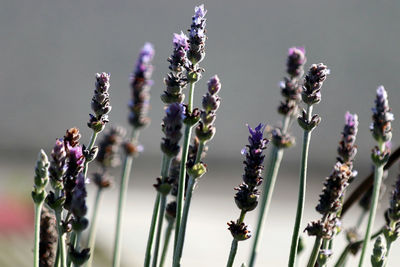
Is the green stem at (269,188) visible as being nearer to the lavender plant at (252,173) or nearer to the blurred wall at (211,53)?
the lavender plant at (252,173)

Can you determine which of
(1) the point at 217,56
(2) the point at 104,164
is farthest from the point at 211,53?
(2) the point at 104,164

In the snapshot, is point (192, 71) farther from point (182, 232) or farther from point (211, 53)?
point (211, 53)

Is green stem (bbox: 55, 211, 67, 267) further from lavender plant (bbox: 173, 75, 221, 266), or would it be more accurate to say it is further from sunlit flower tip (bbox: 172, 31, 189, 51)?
sunlit flower tip (bbox: 172, 31, 189, 51)

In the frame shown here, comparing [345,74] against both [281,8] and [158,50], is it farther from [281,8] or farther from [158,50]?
[158,50]

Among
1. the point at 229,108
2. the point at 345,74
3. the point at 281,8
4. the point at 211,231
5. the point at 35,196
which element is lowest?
the point at 35,196

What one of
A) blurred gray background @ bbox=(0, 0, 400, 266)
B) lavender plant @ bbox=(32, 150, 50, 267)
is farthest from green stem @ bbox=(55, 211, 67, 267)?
blurred gray background @ bbox=(0, 0, 400, 266)

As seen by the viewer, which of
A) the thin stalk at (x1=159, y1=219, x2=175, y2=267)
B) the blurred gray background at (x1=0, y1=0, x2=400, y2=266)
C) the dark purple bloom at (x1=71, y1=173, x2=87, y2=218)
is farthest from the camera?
the blurred gray background at (x1=0, y1=0, x2=400, y2=266)

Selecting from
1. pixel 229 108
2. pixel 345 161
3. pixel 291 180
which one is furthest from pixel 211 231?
pixel 345 161

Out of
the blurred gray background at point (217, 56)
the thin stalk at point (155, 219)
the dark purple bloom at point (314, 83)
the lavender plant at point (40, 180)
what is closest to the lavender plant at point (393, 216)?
the dark purple bloom at point (314, 83)
